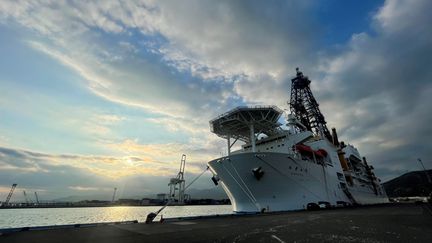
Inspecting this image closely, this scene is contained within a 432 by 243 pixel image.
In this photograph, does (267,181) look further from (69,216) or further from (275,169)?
(69,216)

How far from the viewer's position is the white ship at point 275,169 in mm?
25594

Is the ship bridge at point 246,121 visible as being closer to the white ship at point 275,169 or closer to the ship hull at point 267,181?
the white ship at point 275,169

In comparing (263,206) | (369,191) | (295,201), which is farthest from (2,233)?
(369,191)

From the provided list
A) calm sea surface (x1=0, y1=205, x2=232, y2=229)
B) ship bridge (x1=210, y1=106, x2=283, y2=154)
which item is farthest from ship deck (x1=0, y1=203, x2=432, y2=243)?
calm sea surface (x1=0, y1=205, x2=232, y2=229)

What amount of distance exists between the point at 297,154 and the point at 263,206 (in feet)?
27.9

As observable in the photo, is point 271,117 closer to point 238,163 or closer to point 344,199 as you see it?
point 238,163

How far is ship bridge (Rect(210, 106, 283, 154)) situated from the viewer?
3144cm

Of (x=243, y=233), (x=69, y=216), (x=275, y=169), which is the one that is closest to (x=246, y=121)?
(x=275, y=169)

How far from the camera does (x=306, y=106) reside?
59438mm

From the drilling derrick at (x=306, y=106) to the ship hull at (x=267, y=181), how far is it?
96.9ft

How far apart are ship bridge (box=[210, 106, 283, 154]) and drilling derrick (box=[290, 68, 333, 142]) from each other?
2346 cm

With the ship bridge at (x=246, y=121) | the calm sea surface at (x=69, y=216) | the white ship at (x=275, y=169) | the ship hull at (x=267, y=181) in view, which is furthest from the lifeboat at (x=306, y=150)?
the calm sea surface at (x=69, y=216)

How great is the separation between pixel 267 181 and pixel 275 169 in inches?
66.6

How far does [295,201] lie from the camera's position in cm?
2711
